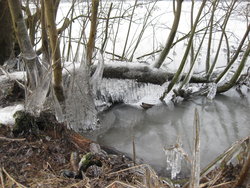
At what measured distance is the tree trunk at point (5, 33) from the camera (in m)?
4.13

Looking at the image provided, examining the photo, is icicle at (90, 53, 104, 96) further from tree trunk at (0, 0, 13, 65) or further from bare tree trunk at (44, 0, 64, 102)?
tree trunk at (0, 0, 13, 65)

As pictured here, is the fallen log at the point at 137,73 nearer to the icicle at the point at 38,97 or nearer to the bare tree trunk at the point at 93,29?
the bare tree trunk at the point at 93,29

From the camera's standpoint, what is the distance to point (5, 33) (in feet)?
14.5

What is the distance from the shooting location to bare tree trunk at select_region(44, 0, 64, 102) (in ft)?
9.11

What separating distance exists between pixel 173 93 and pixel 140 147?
1.84 meters

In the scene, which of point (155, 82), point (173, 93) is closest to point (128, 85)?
point (155, 82)

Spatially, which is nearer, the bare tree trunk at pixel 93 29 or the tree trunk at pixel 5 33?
the bare tree trunk at pixel 93 29

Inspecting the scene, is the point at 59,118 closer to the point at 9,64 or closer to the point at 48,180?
the point at 48,180

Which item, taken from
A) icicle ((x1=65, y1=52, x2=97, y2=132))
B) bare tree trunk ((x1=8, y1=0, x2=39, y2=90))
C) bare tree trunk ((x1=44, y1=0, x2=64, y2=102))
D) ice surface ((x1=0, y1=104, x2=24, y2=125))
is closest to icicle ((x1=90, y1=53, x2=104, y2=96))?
icicle ((x1=65, y1=52, x2=97, y2=132))

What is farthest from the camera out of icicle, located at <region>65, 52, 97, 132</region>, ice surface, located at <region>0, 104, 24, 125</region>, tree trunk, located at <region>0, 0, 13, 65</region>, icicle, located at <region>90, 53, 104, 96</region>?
tree trunk, located at <region>0, 0, 13, 65</region>

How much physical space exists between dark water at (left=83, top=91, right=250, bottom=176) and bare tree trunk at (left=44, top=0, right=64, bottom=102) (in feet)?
3.44

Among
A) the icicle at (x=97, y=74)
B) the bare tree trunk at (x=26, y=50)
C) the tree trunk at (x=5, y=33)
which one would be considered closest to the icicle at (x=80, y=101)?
the icicle at (x=97, y=74)

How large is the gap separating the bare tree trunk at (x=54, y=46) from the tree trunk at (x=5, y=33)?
1.62 m

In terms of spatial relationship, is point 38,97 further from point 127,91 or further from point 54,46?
point 127,91
